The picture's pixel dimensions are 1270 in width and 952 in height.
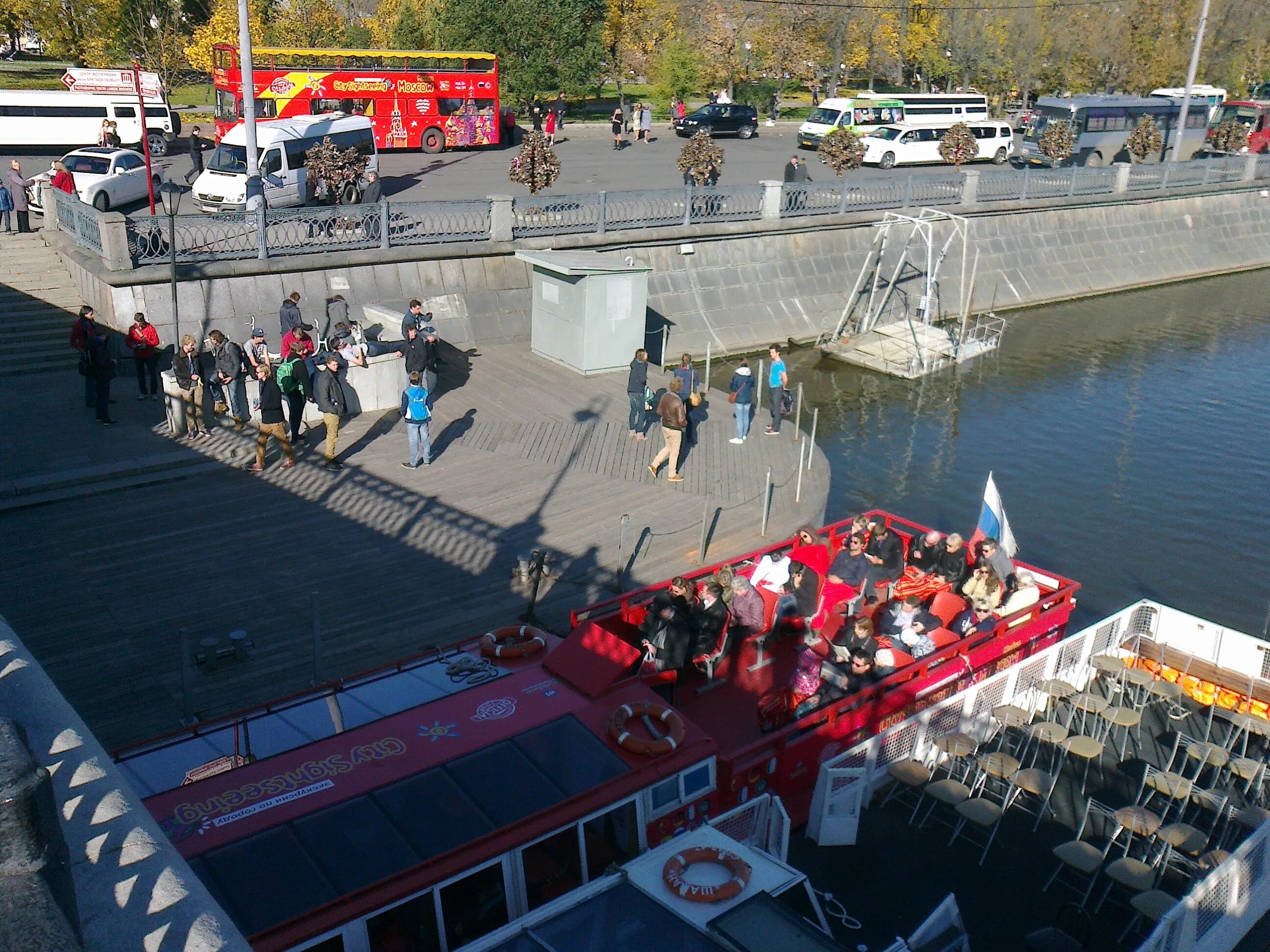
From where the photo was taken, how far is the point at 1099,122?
46156 millimetres

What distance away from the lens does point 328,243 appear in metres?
21.7

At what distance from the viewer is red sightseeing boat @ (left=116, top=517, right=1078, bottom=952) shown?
6.79 meters

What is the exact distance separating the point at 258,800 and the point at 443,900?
1.40 m

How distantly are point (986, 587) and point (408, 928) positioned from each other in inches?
296

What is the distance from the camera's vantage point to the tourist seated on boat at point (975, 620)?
11.8 meters

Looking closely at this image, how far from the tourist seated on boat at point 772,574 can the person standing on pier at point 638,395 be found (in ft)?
19.8

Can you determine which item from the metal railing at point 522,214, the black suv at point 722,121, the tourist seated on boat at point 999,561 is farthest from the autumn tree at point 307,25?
the tourist seated on boat at point 999,561

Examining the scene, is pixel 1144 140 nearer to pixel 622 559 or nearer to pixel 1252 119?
pixel 1252 119

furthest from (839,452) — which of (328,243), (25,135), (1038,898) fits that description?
(25,135)

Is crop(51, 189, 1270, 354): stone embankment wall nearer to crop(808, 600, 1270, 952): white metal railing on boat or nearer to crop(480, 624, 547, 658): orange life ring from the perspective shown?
crop(480, 624, 547, 658): orange life ring

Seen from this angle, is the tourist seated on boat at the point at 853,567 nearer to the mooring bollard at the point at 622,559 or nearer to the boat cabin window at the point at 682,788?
the mooring bollard at the point at 622,559

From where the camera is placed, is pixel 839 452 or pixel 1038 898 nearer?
pixel 1038 898

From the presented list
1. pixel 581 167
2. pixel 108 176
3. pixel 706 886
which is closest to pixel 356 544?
pixel 706 886

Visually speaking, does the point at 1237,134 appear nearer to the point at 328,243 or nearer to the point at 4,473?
the point at 328,243
